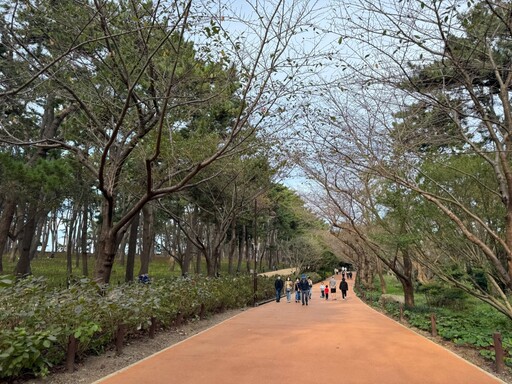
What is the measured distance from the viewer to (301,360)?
7.04 meters

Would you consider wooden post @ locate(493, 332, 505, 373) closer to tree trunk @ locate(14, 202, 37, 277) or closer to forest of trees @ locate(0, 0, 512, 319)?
forest of trees @ locate(0, 0, 512, 319)

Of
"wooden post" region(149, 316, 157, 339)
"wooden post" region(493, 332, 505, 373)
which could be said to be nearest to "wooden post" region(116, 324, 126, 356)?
"wooden post" region(149, 316, 157, 339)

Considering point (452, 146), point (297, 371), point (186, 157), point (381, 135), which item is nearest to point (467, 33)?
point (381, 135)

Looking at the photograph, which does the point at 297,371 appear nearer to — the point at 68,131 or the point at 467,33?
the point at 467,33

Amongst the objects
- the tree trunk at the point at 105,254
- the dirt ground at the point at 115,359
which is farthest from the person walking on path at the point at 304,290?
the tree trunk at the point at 105,254

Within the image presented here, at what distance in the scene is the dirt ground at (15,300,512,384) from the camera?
563 centimetres

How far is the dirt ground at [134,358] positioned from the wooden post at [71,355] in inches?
3.2

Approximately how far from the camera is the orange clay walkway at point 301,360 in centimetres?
592

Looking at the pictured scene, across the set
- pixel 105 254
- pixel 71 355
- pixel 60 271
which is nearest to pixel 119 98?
pixel 105 254

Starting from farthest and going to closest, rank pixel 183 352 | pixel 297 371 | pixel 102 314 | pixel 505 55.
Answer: pixel 505 55, pixel 183 352, pixel 102 314, pixel 297 371

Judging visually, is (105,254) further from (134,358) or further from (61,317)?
(61,317)

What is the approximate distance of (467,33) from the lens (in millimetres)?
6922

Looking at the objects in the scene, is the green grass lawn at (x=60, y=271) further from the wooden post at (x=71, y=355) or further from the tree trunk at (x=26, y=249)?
the wooden post at (x=71, y=355)

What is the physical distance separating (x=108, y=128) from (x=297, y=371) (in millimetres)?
9328
